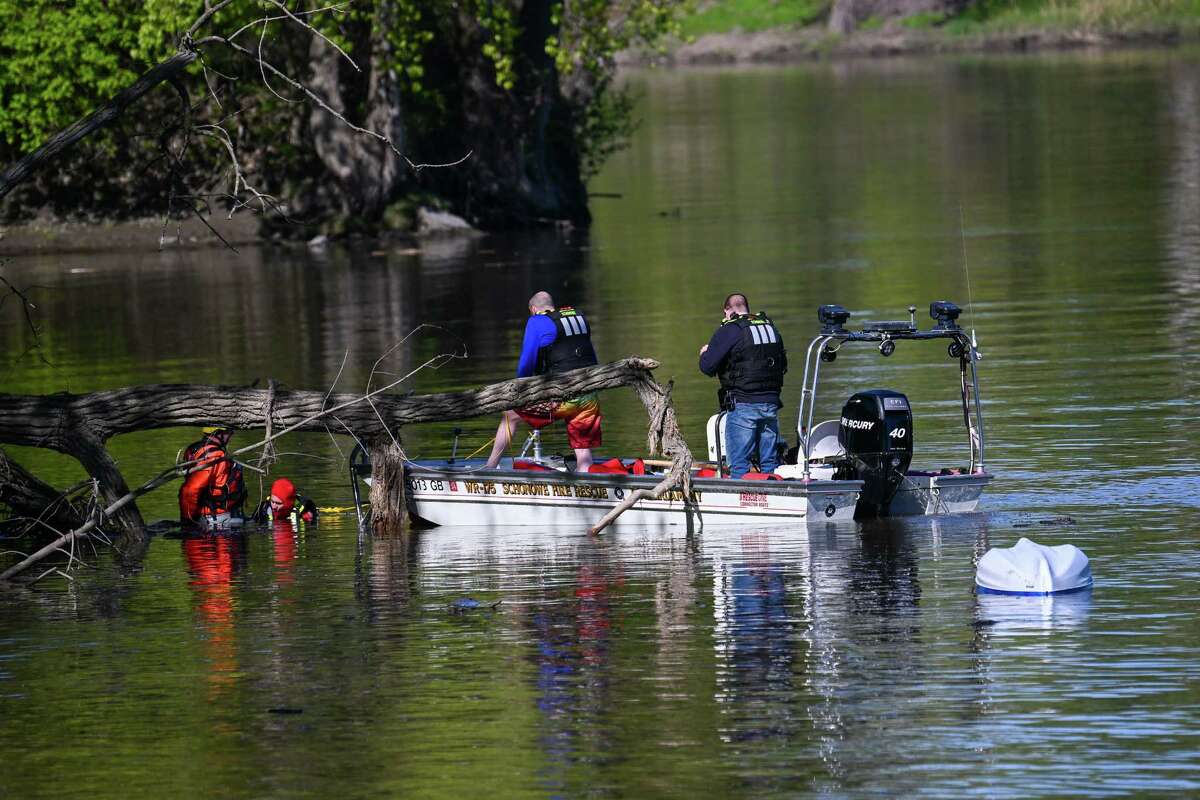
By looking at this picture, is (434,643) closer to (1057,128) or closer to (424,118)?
(424,118)

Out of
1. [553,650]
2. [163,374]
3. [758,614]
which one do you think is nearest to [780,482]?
[758,614]

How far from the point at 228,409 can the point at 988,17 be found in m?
127

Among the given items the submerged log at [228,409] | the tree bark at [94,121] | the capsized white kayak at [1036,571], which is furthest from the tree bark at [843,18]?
the capsized white kayak at [1036,571]

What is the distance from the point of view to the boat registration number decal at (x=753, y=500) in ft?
57.7

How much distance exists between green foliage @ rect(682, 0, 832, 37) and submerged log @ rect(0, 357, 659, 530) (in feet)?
433

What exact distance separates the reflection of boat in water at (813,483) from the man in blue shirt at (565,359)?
335 millimetres

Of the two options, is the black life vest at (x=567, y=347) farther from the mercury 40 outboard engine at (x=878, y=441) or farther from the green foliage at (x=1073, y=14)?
the green foliage at (x=1073, y=14)

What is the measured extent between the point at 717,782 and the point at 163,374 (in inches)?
783

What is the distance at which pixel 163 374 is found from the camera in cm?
2969

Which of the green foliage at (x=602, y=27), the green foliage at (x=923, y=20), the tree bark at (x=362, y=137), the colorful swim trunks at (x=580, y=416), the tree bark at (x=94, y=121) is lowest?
the colorful swim trunks at (x=580, y=416)

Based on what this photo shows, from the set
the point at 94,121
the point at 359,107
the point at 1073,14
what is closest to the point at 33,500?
the point at 94,121

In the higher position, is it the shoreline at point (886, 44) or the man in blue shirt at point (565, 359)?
the shoreline at point (886, 44)

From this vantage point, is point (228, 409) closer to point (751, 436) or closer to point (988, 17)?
point (751, 436)

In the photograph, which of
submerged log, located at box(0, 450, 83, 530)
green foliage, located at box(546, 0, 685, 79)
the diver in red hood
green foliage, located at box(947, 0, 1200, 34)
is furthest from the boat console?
green foliage, located at box(947, 0, 1200, 34)
